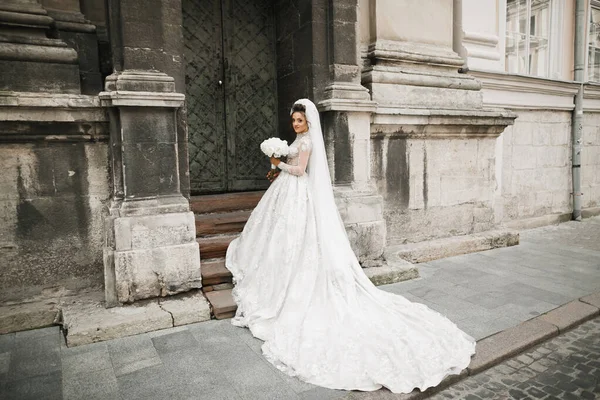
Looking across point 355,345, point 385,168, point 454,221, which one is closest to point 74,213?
point 355,345

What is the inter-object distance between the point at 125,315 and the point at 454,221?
15.6 feet

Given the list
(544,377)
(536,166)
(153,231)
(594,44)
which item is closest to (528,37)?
(594,44)

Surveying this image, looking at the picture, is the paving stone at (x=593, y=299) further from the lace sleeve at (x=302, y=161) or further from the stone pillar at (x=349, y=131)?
the lace sleeve at (x=302, y=161)

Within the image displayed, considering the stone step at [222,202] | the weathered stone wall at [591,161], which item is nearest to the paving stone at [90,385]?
the stone step at [222,202]

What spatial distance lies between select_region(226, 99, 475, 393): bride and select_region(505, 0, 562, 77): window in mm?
6233

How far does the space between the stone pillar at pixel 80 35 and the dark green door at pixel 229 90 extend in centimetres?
142

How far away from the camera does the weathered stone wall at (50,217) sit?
376 centimetres

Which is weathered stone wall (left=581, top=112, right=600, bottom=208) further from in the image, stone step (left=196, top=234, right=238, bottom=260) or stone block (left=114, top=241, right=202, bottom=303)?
stone block (left=114, top=241, right=202, bottom=303)

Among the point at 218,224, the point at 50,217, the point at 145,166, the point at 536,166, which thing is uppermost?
the point at 145,166

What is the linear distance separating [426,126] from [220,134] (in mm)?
2914

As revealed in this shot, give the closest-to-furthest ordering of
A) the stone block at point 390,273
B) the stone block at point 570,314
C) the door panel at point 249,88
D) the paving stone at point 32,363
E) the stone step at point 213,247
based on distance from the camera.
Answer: the paving stone at point 32,363, the stone block at point 570,314, the stone step at point 213,247, the stone block at point 390,273, the door panel at point 249,88

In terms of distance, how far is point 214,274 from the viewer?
424 centimetres

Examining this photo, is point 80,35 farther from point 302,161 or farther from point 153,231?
point 302,161

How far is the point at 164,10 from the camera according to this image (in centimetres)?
394
